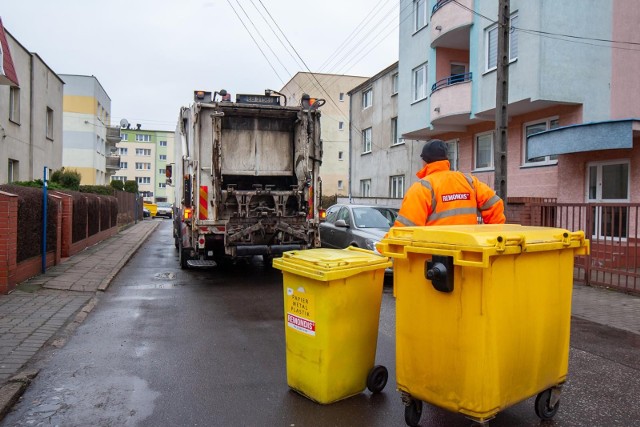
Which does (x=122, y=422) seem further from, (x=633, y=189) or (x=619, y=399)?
(x=633, y=189)

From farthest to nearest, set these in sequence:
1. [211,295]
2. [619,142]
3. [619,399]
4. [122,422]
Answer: [619,142] → [211,295] → [619,399] → [122,422]

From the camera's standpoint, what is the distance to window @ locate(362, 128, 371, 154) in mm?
27578

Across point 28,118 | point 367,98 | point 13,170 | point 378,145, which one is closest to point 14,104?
point 28,118

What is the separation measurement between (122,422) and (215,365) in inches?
50.7

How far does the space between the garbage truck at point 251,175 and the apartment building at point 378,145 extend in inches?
493

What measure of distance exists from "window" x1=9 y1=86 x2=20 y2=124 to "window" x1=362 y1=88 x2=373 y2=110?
52.6ft

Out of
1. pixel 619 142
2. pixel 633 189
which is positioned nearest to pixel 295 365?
pixel 619 142

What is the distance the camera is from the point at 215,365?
4.77m

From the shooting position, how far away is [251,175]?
9922 millimetres

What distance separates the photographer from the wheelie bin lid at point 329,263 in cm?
361

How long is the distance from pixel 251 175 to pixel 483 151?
32.2 feet

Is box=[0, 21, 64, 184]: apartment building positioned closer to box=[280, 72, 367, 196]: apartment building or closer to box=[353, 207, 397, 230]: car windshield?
box=[353, 207, 397, 230]: car windshield

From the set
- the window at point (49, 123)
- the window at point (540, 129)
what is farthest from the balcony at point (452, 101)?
the window at point (49, 123)

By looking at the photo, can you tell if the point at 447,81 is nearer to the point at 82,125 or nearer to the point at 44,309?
the point at 44,309
